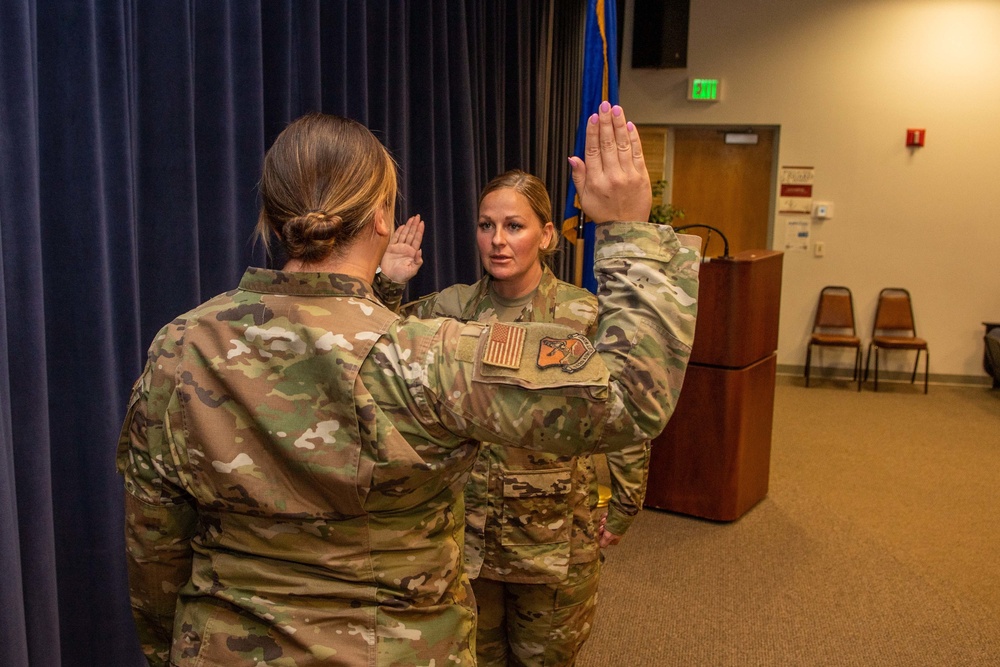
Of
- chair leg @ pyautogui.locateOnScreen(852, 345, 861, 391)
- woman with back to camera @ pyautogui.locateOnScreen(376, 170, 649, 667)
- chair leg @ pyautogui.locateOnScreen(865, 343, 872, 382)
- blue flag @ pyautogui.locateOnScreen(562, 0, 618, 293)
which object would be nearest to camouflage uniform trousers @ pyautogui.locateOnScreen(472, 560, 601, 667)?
woman with back to camera @ pyautogui.locateOnScreen(376, 170, 649, 667)

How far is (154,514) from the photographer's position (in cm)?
117

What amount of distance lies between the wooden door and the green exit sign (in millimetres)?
352

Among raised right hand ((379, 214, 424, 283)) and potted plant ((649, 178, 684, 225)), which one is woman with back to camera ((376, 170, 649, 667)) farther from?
potted plant ((649, 178, 684, 225))

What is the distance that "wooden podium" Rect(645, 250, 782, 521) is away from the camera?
13.0ft

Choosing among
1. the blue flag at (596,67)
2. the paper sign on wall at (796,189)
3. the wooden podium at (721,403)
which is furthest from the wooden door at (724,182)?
the blue flag at (596,67)

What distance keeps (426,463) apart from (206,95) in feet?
4.51

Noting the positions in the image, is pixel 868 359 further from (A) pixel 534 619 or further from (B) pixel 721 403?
(A) pixel 534 619

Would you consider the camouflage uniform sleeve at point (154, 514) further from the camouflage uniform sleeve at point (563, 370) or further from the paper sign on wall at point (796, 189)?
the paper sign on wall at point (796, 189)

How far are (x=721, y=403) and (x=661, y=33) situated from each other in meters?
4.62

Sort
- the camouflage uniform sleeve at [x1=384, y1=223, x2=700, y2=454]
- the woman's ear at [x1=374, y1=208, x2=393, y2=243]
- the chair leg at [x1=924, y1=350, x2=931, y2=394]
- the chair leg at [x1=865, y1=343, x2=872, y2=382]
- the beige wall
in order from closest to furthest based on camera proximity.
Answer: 1. the camouflage uniform sleeve at [x1=384, y1=223, x2=700, y2=454]
2. the woman's ear at [x1=374, y1=208, x2=393, y2=243]
3. the chair leg at [x1=924, y1=350, x2=931, y2=394]
4. the beige wall
5. the chair leg at [x1=865, y1=343, x2=872, y2=382]

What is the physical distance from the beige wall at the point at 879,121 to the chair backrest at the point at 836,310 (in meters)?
0.14

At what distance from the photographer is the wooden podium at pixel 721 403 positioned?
3.97 metres

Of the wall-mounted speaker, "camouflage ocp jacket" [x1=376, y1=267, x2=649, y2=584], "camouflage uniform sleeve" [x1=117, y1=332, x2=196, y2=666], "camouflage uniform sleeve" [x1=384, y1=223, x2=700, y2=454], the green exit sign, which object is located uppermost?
the wall-mounted speaker

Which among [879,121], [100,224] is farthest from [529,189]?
[879,121]
